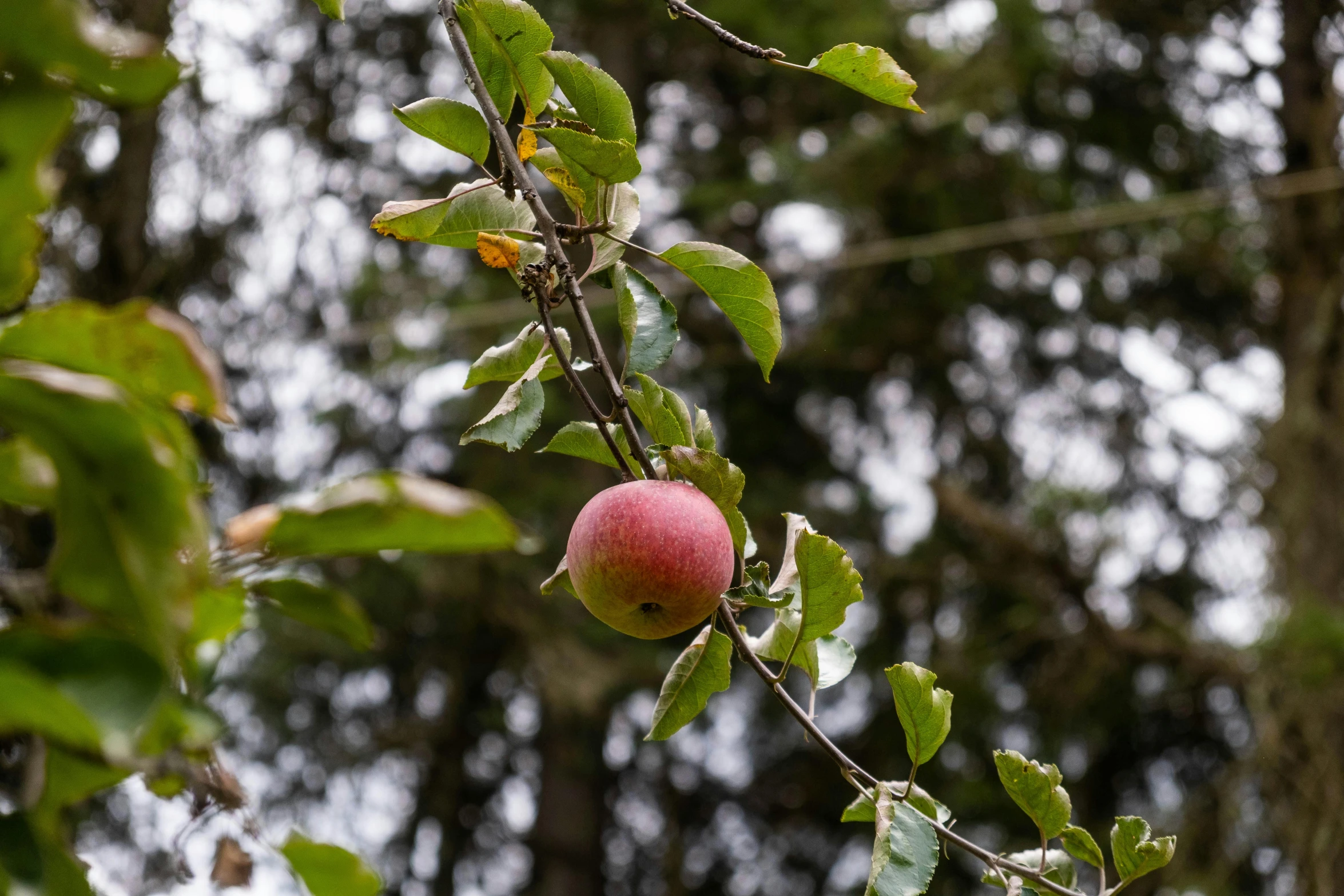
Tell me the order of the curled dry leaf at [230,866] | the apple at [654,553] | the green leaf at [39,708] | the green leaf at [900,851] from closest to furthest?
1. the green leaf at [39,708]
2. the curled dry leaf at [230,866]
3. the green leaf at [900,851]
4. the apple at [654,553]

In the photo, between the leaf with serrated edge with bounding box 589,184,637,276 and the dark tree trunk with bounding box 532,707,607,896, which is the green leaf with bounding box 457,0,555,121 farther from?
the dark tree trunk with bounding box 532,707,607,896

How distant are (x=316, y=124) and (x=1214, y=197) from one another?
4.28 meters

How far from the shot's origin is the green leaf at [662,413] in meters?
0.90

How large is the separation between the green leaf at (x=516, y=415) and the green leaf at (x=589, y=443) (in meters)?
0.05

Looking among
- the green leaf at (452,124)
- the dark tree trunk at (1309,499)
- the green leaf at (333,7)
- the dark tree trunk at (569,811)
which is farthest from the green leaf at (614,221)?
the dark tree trunk at (569,811)

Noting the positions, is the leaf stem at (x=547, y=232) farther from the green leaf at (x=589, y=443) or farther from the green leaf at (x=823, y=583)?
the green leaf at (x=823, y=583)

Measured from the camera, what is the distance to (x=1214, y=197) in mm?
4523

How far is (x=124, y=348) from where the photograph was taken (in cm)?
38

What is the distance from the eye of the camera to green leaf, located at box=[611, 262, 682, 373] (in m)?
0.91

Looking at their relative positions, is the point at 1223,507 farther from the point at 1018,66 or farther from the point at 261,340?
the point at 261,340

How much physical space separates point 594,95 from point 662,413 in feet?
0.80

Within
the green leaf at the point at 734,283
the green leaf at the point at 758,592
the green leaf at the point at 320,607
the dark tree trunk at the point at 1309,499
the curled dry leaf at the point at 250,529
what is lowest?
the dark tree trunk at the point at 1309,499

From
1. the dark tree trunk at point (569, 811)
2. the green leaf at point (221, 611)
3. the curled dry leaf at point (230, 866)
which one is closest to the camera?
the green leaf at point (221, 611)

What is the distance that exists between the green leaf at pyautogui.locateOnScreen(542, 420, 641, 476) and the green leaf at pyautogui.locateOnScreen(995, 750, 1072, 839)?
38 centimetres
